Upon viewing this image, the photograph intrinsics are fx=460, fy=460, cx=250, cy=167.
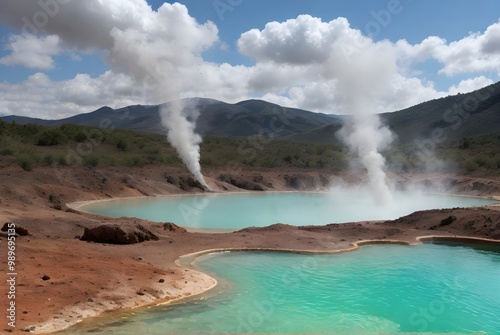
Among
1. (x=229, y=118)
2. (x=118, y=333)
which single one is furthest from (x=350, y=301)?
(x=229, y=118)

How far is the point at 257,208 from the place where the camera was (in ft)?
87.2

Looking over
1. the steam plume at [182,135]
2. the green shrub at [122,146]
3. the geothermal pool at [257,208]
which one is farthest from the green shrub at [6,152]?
the green shrub at [122,146]

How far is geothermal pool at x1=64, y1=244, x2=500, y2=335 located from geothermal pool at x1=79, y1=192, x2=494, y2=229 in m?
7.73

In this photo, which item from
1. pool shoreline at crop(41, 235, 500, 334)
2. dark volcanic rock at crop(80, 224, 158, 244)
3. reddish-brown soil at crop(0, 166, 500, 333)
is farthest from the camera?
dark volcanic rock at crop(80, 224, 158, 244)

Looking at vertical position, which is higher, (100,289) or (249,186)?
(249,186)

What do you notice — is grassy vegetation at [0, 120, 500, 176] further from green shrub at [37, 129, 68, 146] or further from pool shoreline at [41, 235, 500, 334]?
pool shoreline at [41, 235, 500, 334]

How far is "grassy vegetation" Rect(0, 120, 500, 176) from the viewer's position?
35.8 meters

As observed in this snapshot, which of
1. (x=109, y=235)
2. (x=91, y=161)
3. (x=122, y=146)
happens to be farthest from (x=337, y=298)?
(x=122, y=146)

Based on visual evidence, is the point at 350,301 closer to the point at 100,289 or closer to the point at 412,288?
the point at 412,288

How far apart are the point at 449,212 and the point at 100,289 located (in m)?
14.4

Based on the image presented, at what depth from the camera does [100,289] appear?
823cm

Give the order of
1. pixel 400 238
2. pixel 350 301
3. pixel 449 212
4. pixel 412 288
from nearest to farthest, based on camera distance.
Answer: pixel 350 301 < pixel 412 288 < pixel 400 238 < pixel 449 212

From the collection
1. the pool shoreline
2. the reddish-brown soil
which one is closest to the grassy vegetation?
the reddish-brown soil

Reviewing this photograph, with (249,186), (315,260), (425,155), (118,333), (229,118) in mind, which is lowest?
(118,333)
